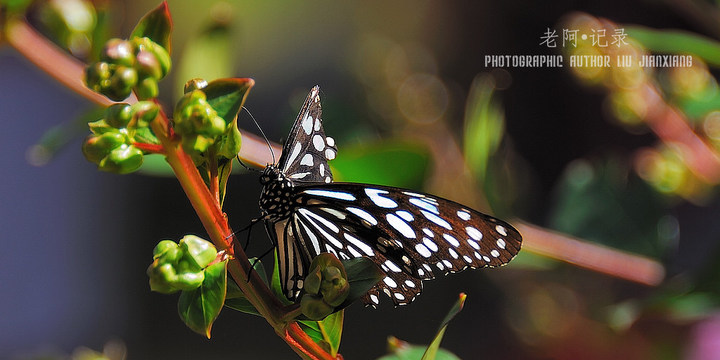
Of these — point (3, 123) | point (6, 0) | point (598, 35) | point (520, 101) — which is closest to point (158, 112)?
point (6, 0)

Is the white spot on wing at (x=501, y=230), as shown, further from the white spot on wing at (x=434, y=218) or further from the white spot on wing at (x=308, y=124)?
the white spot on wing at (x=308, y=124)

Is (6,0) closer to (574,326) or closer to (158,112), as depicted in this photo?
(158,112)

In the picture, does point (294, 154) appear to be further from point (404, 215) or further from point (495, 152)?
point (495, 152)

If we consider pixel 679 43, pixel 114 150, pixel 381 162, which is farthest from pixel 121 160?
pixel 679 43

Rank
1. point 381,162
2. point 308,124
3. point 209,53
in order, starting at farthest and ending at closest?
point 209,53 < point 381,162 < point 308,124

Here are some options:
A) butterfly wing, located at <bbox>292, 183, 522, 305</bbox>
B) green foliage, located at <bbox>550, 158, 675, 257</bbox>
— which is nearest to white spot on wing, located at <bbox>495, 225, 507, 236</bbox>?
butterfly wing, located at <bbox>292, 183, 522, 305</bbox>
